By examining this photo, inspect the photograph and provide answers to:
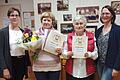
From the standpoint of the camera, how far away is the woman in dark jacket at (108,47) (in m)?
2.46

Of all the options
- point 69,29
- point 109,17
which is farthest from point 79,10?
point 109,17

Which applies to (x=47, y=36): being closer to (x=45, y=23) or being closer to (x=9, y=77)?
(x=45, y=23)

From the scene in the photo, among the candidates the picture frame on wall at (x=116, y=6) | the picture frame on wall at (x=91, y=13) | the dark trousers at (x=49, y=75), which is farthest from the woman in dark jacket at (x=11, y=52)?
the picture frame on wall at (x=116, y=6)

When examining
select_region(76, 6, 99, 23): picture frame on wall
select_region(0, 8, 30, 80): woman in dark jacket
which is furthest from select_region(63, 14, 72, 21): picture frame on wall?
select_region(0, 8, 30, 80): woman in dark jacket

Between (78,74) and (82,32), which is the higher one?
(82,32)

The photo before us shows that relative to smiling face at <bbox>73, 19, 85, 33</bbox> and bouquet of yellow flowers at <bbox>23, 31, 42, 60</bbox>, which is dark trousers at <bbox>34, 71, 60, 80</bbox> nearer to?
bouquet of yellow flowers at <bbox>23, 31, 42, 60</bbox>

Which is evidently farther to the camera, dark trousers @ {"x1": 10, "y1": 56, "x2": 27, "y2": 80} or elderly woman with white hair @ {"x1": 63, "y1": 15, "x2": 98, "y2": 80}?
dark trousers @ {"x1": 10, "y1": 56, "x2": 27, "y2": 80}

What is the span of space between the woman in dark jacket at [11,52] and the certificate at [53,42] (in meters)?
0.33

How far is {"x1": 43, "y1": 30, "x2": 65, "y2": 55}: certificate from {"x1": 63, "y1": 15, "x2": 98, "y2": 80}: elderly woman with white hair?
9cm

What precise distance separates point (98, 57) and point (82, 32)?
34 cm

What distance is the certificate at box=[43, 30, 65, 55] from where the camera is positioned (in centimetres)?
254

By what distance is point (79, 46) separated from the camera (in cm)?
254

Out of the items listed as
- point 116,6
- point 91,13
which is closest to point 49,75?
point 91,13

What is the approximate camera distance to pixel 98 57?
258 centimetres
